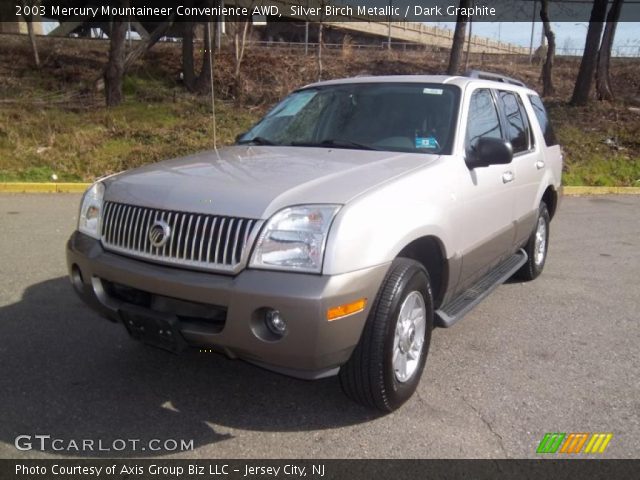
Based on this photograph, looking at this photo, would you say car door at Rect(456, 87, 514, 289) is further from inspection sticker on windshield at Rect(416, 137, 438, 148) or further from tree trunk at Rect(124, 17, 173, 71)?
tree trunk at Rect(124, 17, 173, 71)

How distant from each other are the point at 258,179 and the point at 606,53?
17964mm

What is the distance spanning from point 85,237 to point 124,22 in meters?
14.1

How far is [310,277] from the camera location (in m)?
2.55

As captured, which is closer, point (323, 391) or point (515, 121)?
point (323, 391)

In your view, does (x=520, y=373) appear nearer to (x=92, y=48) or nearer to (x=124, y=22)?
(x=124, y=22)

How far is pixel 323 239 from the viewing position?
8.47ft

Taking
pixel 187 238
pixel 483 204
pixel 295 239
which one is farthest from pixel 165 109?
pixel 295 239

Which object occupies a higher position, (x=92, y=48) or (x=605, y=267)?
(x=92, y=48)

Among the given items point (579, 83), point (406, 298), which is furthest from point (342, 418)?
point (579, 83)

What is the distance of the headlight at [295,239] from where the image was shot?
2592 millimetres

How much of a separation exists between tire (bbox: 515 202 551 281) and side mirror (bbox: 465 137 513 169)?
6.08 feet

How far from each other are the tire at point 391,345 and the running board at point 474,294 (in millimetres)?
246

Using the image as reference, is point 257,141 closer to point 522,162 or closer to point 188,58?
point 522,162

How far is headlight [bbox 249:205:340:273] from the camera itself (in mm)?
2592
